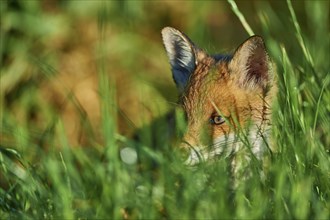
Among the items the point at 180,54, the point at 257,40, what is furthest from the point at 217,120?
the point at 180,54

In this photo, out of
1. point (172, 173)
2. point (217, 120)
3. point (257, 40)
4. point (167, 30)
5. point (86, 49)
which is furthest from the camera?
point (86, 49)

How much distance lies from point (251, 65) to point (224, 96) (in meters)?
0.21

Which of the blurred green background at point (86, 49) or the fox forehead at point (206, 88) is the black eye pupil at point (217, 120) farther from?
the blurred green background at point (86, 49)

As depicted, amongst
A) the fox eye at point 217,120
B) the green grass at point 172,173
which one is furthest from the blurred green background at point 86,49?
the fox eye at point 217,120

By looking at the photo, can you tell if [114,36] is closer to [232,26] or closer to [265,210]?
[232,26]

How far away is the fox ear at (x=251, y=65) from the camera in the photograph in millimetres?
4500

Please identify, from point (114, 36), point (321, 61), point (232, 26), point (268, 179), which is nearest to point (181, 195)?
point (268, 179)

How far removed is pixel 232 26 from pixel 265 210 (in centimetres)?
568

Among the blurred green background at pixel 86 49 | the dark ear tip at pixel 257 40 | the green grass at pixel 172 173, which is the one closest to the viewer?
the green grass at pixel 172 173

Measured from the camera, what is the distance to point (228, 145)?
4410 mm

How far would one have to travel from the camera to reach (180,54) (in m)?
4.96

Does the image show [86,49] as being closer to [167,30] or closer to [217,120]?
[167,30]

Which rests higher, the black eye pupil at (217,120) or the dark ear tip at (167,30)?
the dark ear tip at (167,30)

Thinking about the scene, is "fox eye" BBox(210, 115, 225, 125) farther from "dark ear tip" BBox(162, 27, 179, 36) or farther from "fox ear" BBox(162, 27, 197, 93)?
"dark ear tip" BBox(162, 27, 179, 36)
